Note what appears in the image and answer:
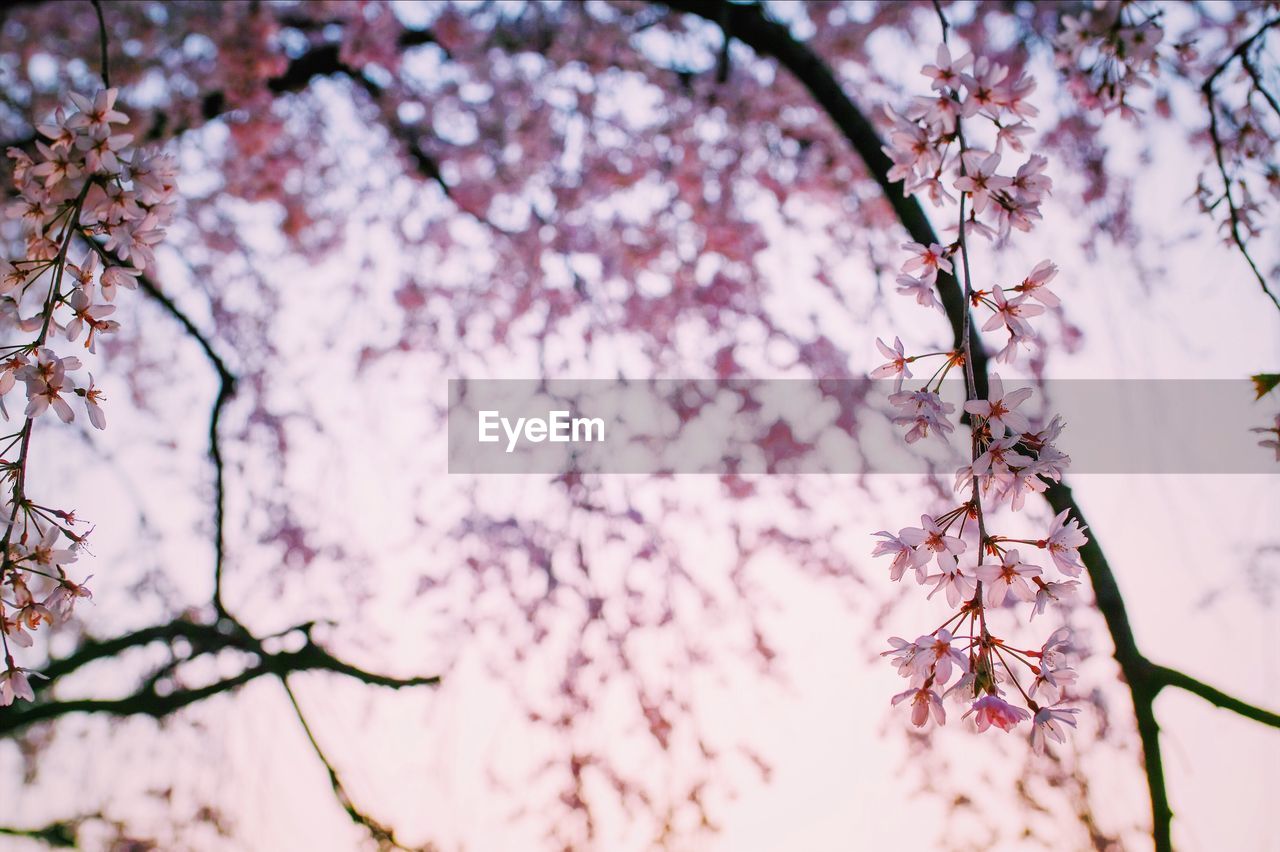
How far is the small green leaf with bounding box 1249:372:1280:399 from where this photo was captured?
142 cm

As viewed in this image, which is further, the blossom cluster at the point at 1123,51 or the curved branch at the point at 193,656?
the curved branch at the point at 193,656

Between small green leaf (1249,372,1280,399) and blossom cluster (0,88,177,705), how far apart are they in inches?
80.7

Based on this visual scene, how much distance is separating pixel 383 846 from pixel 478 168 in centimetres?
429

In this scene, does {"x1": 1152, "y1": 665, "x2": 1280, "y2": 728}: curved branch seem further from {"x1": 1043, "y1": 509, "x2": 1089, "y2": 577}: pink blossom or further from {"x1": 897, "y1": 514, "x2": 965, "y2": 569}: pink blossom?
{"x1": 897, "y1": 514, "x2": 965, "y2": 569}: pink blossom

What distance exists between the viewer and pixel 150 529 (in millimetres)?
4891

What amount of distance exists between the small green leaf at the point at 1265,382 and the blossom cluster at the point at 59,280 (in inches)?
80.7

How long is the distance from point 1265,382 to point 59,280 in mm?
2094

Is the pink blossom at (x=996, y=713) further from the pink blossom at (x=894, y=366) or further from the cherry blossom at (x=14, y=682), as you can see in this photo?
the cherry blossom at (x=14, y=682)

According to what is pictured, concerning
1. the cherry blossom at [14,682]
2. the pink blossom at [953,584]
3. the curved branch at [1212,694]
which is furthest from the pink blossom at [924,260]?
the cherry blossom at [14,682]

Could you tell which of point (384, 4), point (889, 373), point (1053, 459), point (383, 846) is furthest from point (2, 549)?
point (384, 4)

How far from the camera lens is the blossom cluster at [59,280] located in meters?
1.31

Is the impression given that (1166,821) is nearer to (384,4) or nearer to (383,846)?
(383,846)

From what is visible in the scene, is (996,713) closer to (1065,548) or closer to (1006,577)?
(1006,577)

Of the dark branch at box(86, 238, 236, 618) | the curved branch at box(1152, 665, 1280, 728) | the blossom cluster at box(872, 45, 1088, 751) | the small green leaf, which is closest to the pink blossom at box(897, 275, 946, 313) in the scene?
the blossom cluster at box(872, 45, 1088, 751)
